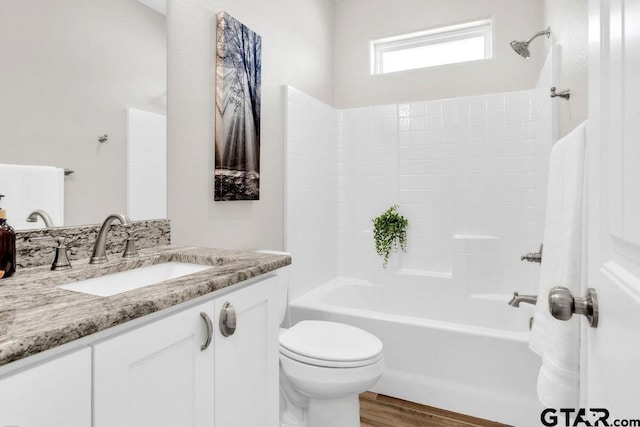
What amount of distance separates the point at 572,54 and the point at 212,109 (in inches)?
66.2

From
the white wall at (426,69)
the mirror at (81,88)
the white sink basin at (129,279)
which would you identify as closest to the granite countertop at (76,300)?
the white sink basin at (129,279)

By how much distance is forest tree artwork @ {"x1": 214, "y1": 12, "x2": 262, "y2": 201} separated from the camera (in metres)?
1.84

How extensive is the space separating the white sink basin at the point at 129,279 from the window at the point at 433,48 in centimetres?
249

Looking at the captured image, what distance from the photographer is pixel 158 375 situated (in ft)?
2.62

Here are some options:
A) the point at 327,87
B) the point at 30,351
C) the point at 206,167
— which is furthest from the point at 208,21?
the point at 30,351

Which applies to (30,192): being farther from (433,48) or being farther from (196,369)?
(433,48)

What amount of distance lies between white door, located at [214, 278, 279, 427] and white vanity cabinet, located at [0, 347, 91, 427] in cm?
35

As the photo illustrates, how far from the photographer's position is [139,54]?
1.41 m

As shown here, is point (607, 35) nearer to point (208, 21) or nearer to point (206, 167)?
point (206, 167)

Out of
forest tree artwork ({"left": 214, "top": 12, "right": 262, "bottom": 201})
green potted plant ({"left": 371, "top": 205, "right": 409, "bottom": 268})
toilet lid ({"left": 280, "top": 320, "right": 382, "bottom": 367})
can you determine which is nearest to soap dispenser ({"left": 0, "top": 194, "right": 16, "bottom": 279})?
forest tree artwork ({"left": 214, "top": 12, "right": 262, "bottom": 201})

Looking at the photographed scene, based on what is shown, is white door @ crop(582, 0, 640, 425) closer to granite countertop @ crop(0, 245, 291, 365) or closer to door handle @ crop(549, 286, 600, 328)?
door handle @ crop(549, 286, 600, 328)

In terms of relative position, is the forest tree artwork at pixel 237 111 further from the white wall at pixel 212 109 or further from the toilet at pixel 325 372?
the toilet at pixel 325 372

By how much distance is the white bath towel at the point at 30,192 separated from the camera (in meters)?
1.05

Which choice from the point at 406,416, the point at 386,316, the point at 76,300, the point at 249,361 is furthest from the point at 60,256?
the point at 406,416
